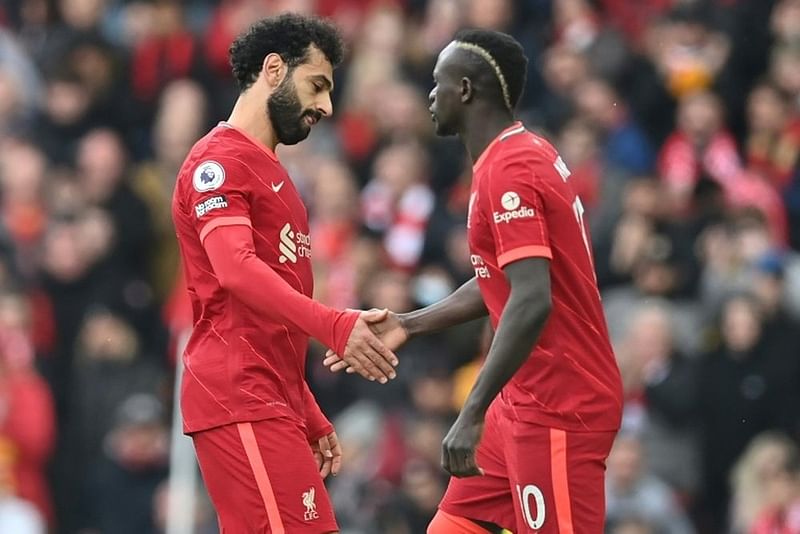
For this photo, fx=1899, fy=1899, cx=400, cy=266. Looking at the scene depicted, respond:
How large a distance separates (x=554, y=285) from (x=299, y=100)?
4.33 feet

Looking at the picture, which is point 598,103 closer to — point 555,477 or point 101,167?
point 101,167

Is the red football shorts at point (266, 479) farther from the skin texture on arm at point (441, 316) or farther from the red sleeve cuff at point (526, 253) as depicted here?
the red sleeve cuff at point (526, 253)

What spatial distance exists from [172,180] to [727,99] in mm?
4258

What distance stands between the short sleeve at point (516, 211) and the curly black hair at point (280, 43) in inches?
40.2

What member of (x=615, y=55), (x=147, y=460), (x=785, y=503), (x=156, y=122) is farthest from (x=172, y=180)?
(x=785, y=503)

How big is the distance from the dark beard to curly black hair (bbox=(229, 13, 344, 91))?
0.37 ft

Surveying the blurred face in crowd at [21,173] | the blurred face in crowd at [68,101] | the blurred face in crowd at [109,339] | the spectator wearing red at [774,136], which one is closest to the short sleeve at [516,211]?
the spectator wearing red at [774,136]

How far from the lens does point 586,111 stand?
13.5 metres

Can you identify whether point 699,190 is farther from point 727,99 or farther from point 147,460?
point 147,460

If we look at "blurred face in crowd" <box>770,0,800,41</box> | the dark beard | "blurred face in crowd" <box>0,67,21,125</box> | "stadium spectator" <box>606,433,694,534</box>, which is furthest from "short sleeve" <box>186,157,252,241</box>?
"blurred face in crowd" <box>0,67,21,125</box>

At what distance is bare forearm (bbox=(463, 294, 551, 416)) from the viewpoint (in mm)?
7164

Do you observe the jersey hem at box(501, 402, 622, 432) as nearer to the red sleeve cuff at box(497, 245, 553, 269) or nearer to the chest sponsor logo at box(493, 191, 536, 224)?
the red sleeve cuff at box(497, 245, 553, 269)

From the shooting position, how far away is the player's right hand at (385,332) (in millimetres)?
7855

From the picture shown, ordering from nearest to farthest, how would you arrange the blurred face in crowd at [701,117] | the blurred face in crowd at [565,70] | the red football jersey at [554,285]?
the red football jersey at [554,285], the blurred face in crowd at [701,117], the blurred face in crowd at [565,70]
